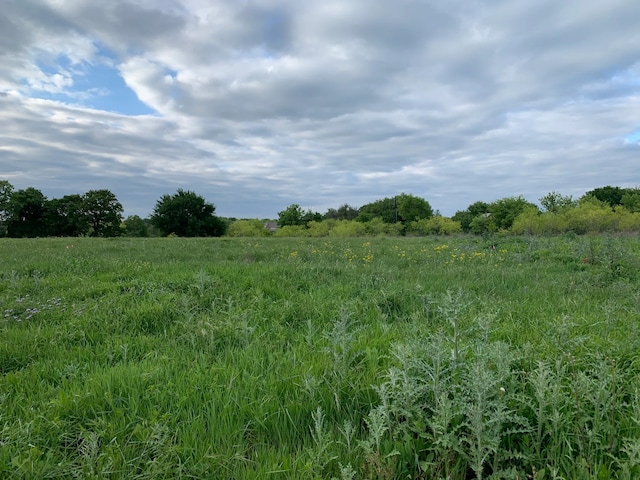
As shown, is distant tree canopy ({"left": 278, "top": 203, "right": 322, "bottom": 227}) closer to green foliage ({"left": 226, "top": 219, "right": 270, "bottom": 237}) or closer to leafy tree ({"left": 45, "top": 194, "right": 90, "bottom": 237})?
green foliage ({"left": 226, "top": 219, "right": 270, "bottom": 237})

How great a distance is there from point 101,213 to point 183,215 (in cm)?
1645

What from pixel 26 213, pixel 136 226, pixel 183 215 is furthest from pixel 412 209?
pixel 26 213

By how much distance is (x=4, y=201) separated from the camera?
192 feet

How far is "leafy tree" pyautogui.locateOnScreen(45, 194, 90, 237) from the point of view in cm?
6106

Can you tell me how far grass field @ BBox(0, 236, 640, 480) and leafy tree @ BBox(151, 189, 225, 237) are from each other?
191 ft

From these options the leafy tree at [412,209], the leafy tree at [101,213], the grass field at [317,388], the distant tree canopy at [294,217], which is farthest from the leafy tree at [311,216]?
the grass field at [317,388]

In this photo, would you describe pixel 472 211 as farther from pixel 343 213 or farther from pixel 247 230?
pixel 247 230

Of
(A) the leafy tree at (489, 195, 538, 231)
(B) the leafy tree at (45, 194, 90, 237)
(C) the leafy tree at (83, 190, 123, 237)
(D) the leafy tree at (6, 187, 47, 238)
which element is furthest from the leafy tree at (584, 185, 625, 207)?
(D) the leafy tree at (6, 187, 47, 238)

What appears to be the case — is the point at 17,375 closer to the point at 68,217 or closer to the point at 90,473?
the point at 90,473

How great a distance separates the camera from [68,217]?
61312mm

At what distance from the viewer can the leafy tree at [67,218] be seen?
6106 cm

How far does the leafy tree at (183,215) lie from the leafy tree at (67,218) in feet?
43.4

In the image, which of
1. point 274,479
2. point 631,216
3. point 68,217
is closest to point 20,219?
point 68,217

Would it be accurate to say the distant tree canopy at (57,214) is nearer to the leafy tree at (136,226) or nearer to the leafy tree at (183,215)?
the leafy tree at (183,215)
